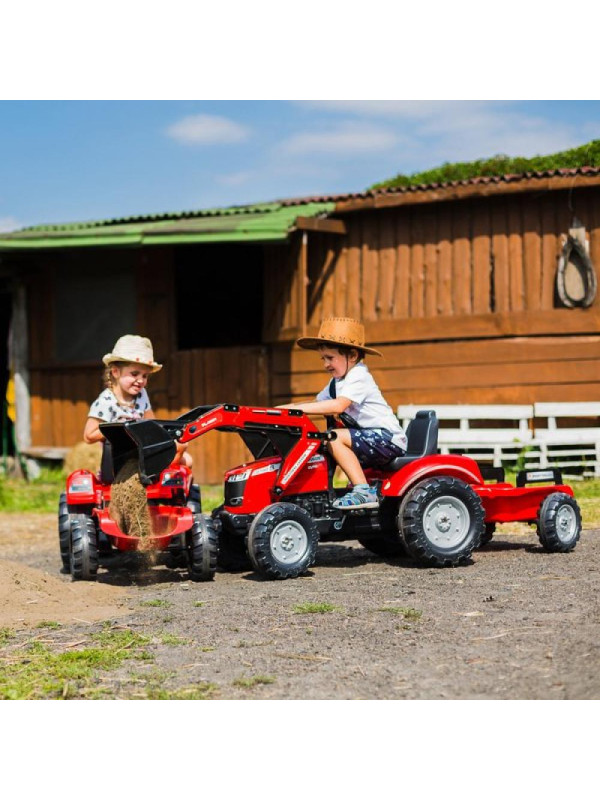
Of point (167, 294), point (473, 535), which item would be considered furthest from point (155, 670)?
point (167, 294)

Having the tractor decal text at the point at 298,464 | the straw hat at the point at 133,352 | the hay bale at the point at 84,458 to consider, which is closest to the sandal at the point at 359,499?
the tractor decal text at the point at 298,464

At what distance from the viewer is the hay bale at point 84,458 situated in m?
14.7

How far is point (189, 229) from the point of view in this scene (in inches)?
535

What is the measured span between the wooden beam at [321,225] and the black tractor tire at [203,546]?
726 centimetres

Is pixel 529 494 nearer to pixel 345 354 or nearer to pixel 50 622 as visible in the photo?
pixel 345 354

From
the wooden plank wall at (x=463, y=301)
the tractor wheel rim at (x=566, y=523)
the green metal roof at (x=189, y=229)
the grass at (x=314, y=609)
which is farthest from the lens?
the green metal roof at (x=189, y=229)

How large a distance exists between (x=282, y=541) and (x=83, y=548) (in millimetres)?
1281

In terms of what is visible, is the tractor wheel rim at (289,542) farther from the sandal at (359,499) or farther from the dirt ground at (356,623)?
the sandal at (359,499)

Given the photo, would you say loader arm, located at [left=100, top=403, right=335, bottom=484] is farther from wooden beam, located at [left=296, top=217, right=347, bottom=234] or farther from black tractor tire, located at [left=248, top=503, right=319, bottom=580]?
wooden beam, located at [left=296, top=217, right=347, bottom=234]

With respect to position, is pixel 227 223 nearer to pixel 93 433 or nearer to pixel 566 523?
pixel 93 433

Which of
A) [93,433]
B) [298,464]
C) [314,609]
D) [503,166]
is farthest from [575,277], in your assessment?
[314,609]

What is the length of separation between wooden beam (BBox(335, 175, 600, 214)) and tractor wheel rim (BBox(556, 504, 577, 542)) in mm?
6250

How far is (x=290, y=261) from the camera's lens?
14367 mm

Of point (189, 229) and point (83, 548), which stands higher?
point (189, 229)
